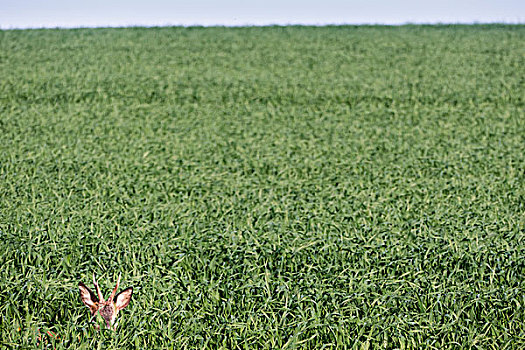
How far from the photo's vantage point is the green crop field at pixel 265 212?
92.2 inches

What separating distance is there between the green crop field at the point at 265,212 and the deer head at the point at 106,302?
1.7 inches

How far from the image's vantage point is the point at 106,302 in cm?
238

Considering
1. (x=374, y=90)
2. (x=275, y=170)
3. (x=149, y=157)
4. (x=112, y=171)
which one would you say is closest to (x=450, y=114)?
(x=374, y=90)

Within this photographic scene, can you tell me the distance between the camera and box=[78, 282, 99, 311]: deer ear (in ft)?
7.82

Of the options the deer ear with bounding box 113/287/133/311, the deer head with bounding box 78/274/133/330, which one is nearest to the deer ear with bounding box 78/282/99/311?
the deer head with bounding box 78/274/133/330

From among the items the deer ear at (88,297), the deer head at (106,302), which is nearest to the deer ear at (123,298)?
the deer head at (106,302)

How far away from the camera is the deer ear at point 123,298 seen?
236 cm

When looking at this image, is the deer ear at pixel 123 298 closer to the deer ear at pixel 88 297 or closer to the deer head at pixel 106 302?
the deer head at pixel 106 302

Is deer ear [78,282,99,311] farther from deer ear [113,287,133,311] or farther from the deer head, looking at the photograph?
deer ear [113,287,133,311]

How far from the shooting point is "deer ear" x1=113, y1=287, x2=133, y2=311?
7.75 feet

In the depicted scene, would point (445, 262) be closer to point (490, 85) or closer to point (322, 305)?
point (322, 305)

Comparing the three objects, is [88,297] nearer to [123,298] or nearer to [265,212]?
[123,298]

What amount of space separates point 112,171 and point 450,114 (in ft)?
14.3

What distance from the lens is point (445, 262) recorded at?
2.74 metres
